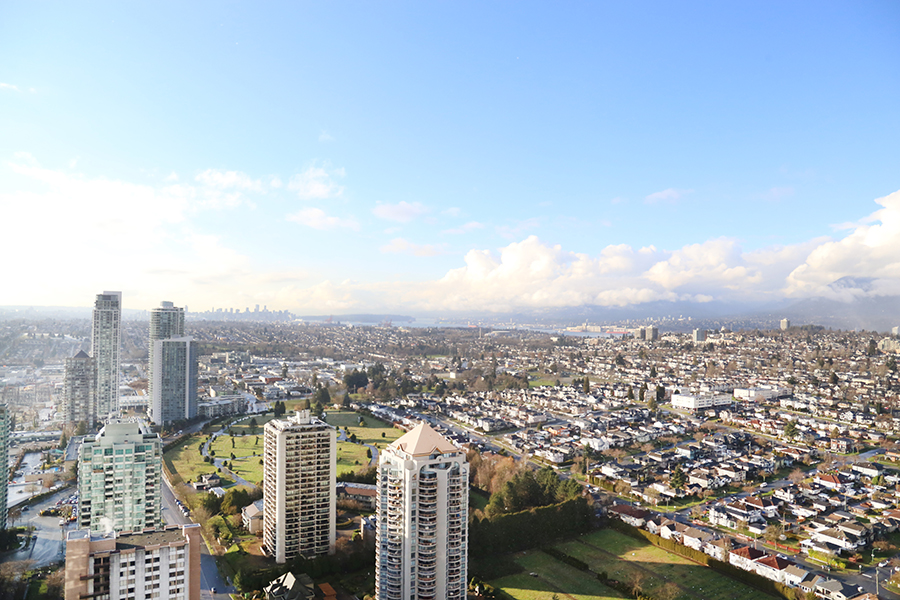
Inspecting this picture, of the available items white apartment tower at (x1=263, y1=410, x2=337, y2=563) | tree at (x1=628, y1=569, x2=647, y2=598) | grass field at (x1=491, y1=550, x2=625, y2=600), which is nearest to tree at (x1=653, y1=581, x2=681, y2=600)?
tree at (x1=628, y1=569, x2=647, y2=598)

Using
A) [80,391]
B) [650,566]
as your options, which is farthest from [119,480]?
[80,391]

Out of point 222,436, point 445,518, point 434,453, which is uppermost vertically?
point 434,453

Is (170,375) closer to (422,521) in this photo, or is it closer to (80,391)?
(80,391)

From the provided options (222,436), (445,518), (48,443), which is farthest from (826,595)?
(48,443)

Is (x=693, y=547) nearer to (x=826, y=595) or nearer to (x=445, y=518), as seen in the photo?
(x=826, y=595)

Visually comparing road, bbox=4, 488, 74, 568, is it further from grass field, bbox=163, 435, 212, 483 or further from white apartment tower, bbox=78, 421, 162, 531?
grass field, bbox=163, 435, 212, 483

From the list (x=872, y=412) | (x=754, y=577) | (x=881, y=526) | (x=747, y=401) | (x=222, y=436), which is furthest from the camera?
(x=747, y=401)

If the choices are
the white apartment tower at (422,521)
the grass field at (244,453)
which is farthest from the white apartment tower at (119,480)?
the grass field at (244,453)
